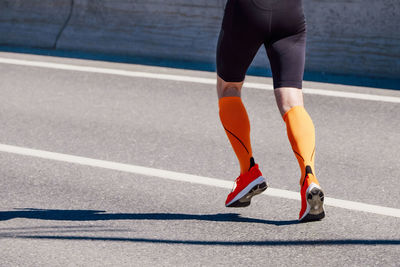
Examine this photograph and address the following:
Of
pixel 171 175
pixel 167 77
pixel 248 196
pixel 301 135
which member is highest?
pixel 301 135

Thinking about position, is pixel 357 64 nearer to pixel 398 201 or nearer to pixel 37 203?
pixel 398 201

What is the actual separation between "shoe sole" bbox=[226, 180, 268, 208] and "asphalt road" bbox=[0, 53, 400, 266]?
0.05m

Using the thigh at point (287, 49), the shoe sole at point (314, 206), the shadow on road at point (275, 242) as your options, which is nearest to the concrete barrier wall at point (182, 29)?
the thigh at point (287, 49)

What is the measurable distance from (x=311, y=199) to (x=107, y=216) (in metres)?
1.29

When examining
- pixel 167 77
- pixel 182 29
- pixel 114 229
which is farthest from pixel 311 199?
pixel 182 29

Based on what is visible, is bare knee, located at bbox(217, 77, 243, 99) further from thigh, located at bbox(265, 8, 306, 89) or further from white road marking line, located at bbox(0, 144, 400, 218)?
white road marking line, located at bbox(0, 144, 400, 218)

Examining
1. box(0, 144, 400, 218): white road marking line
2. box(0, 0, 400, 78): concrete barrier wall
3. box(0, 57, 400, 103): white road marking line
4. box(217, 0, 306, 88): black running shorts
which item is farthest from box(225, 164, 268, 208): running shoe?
box(0, 0, 400, 78): concrete barrier wall

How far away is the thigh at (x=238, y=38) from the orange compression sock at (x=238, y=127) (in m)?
0.17

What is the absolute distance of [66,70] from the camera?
30.0 feet

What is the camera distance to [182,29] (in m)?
9.70

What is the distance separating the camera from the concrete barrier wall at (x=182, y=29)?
864 centimetres

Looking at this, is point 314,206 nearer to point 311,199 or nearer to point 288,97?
point 311,199

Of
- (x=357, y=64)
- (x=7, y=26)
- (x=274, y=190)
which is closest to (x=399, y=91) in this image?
(x=357, y=64)

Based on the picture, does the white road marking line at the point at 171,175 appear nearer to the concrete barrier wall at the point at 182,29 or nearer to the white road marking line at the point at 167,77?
the white road marking line at the point at 167,77
